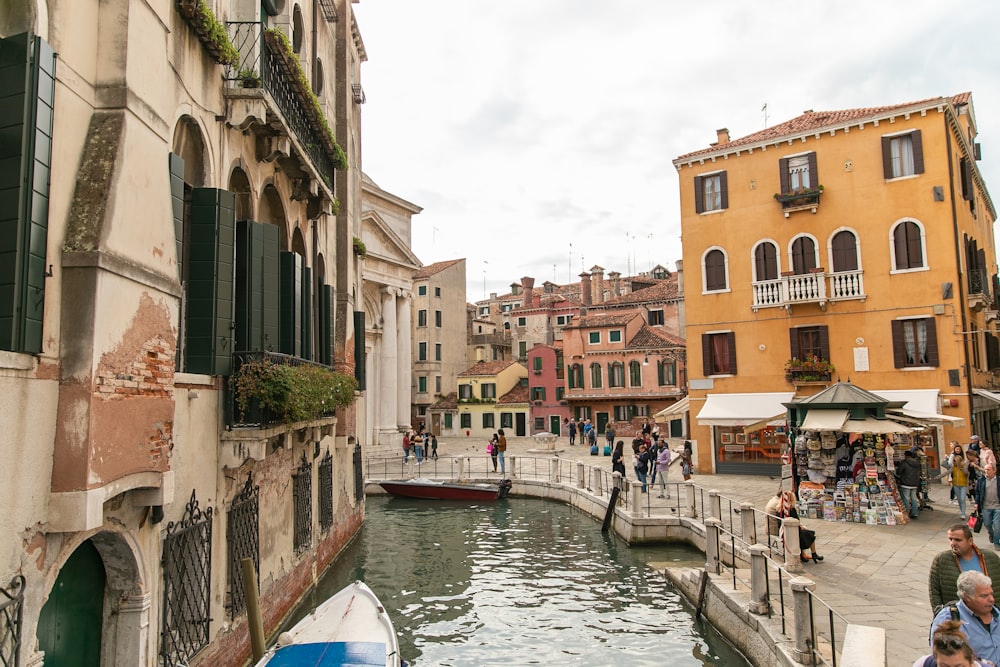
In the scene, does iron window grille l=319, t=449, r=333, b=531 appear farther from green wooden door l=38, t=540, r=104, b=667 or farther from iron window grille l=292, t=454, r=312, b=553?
green wooden door l=38, t=540, r=104, b=667

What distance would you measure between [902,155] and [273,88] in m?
18.6

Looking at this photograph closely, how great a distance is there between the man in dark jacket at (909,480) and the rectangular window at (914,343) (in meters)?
6.86

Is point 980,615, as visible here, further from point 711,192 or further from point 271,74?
point 711,192

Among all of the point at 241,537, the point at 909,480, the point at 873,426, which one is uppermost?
the point at 873,426

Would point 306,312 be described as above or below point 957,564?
above

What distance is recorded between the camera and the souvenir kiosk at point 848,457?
1345 cm

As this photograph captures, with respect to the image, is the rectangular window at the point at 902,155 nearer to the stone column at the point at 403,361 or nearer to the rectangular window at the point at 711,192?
the rectangular window at the point at 711,192

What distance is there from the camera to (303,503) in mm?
11102

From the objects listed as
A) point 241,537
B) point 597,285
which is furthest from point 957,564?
point 597,285

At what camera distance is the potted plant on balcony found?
20.9 m

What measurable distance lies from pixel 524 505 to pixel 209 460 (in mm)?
15097

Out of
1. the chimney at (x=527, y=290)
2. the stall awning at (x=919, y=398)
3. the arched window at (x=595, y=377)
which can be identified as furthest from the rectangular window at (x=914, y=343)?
the chimney at (x=527, y=290)

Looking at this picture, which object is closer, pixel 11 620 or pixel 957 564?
pixel 11 620

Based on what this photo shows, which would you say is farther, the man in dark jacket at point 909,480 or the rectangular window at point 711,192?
the rectangular window at point 711,192
